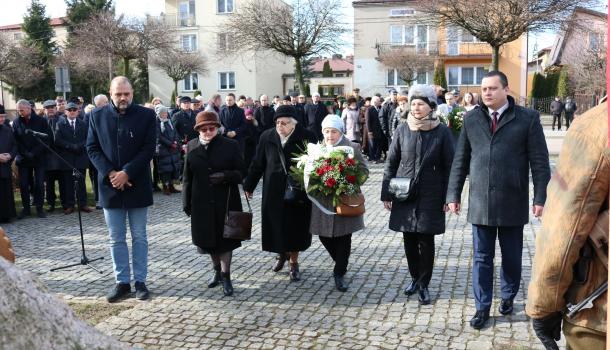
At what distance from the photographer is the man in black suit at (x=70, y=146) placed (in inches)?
450

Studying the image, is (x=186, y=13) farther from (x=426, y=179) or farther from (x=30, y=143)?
(x=426, y=179)

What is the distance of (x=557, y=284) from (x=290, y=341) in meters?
2.91

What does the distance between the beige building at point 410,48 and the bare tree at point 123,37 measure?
1749 cm

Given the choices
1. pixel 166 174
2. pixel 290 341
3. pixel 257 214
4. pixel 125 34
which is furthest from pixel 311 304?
pixel 125 34

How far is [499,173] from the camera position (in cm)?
511

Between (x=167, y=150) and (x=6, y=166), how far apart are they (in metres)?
3.56

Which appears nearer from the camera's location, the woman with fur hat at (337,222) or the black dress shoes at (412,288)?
the black dress shoes at (412,288)

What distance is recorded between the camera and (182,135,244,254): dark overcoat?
20.9 ft

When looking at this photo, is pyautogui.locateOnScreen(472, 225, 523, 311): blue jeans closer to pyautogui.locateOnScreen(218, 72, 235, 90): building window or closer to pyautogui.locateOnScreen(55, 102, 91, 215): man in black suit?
pyautogui.locateOnScreen(55, 102, 91, 215): man in black suit

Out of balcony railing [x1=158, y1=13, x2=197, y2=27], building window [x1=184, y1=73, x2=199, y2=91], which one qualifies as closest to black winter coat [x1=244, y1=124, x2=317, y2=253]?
building window [x1=184, y1=73, x2=199, y2=91]

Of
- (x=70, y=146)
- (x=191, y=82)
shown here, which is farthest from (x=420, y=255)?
(x=191, y=82)

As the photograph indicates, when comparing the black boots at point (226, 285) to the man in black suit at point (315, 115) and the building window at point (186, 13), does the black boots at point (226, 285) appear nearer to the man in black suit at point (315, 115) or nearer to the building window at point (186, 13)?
the man in black suit at point (315, 115)

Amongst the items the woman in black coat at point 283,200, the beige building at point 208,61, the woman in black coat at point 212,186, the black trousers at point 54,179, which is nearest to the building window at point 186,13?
the beige building at point 208,61

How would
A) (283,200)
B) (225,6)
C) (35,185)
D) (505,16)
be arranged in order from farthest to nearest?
(225,6)
(505,16)
(35,185)
(283,200)
